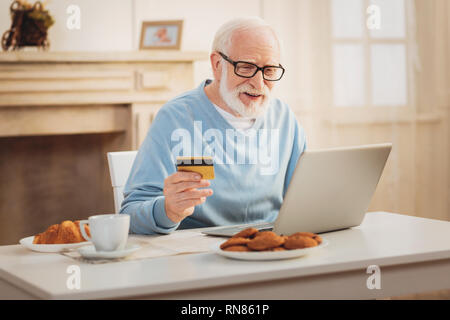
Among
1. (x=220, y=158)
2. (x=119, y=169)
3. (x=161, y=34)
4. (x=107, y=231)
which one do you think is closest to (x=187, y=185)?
(x=107, y=231)

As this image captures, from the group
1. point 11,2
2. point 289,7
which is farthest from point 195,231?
point 289,7

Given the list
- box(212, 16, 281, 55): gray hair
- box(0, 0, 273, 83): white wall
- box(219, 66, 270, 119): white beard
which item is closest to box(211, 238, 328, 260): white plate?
box(219, 66, 270, 119): white beard

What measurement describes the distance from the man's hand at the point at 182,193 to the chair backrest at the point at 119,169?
0.49 meters

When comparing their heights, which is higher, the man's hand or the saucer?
the man's hand

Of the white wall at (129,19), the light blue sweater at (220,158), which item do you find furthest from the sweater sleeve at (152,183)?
the white wall at (129,19)

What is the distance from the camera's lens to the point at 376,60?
152 inches

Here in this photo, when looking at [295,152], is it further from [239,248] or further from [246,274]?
[246,274]

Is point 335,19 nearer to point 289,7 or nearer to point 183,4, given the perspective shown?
point 289,7

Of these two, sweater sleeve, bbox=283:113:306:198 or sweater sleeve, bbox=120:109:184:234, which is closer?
sweater sleeve, bbox=120:109:184:234

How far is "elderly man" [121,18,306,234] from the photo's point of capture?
76.3 inches

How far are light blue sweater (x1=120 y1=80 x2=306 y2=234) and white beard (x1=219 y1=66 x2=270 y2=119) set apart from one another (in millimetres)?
54

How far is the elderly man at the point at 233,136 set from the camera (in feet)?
6.36

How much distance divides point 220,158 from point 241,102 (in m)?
0.19

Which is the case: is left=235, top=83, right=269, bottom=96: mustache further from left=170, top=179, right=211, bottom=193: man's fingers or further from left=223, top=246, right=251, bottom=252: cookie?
left=223, top=246, right=251, bottom=252: cookie
